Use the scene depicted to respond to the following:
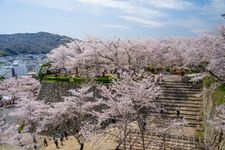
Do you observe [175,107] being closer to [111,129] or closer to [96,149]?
[111,129]

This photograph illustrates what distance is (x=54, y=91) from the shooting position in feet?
86.5

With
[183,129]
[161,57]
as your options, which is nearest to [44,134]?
[183,129]

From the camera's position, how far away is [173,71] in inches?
1148

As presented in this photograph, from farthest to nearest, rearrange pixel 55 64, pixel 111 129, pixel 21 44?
Answer: pixel 21 44 → pixel 55 64 → pixel 111 129

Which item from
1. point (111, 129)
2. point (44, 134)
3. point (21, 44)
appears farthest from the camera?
point (21, 44)

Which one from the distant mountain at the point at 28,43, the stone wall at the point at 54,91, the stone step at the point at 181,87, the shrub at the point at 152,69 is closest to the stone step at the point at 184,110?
the stone step at the point at 181,87

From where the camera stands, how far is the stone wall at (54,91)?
25694 mm

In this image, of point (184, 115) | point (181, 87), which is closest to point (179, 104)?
point (184, 115)

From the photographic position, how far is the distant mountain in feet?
513

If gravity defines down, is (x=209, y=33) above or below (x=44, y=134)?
above

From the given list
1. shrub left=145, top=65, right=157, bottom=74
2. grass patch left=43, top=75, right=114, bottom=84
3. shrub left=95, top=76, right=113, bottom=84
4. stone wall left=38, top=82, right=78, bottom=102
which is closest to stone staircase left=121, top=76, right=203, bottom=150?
shrub left=145, top=65, right=157, bottom=74

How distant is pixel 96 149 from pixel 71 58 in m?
13.8

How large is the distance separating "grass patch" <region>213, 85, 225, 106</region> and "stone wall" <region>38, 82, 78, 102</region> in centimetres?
1218

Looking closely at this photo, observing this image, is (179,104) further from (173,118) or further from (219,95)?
(219,95)
